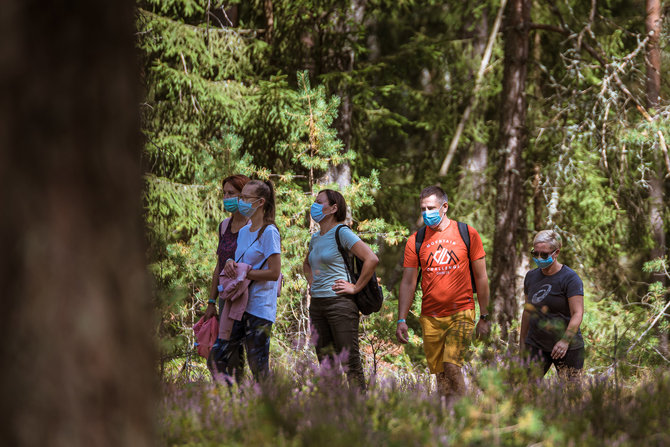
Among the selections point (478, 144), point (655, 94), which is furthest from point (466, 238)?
point (478, 144)

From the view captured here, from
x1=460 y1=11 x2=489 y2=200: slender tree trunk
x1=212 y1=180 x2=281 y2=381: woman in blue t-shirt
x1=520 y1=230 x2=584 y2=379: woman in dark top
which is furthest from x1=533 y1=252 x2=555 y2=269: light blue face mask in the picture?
x1=460 y1=11 x2=489 y2=200: slender tree trunk

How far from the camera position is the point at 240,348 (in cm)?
547

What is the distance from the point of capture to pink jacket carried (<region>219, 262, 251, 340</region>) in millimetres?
5324

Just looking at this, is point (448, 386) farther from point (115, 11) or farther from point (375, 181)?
point (375, 181)

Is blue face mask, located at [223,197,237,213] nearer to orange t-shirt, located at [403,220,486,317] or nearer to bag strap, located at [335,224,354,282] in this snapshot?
bag strap, located at [335,224,354,282]

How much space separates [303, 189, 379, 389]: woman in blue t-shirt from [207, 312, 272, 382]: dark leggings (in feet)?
1.43

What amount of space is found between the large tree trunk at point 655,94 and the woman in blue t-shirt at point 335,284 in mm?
9226

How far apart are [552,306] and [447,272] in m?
0.97

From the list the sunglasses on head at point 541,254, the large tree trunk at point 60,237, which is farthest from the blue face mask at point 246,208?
the large tree trunk at point 60,237

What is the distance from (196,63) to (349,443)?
1128 centimetres

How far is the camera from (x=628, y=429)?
3439 millimetres

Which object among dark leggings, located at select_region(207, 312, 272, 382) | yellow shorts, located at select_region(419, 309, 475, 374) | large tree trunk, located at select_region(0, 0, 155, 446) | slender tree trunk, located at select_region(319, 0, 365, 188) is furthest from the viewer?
slender tree trunk, located at select_region(319, 0, 365, 188)

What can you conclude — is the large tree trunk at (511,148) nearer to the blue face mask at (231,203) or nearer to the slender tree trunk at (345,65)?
the slender tree trunk at (345,65)

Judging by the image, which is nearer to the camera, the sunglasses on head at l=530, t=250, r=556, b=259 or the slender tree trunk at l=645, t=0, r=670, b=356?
the sunglasses on head at l=530, t=250, r=556, b=259
